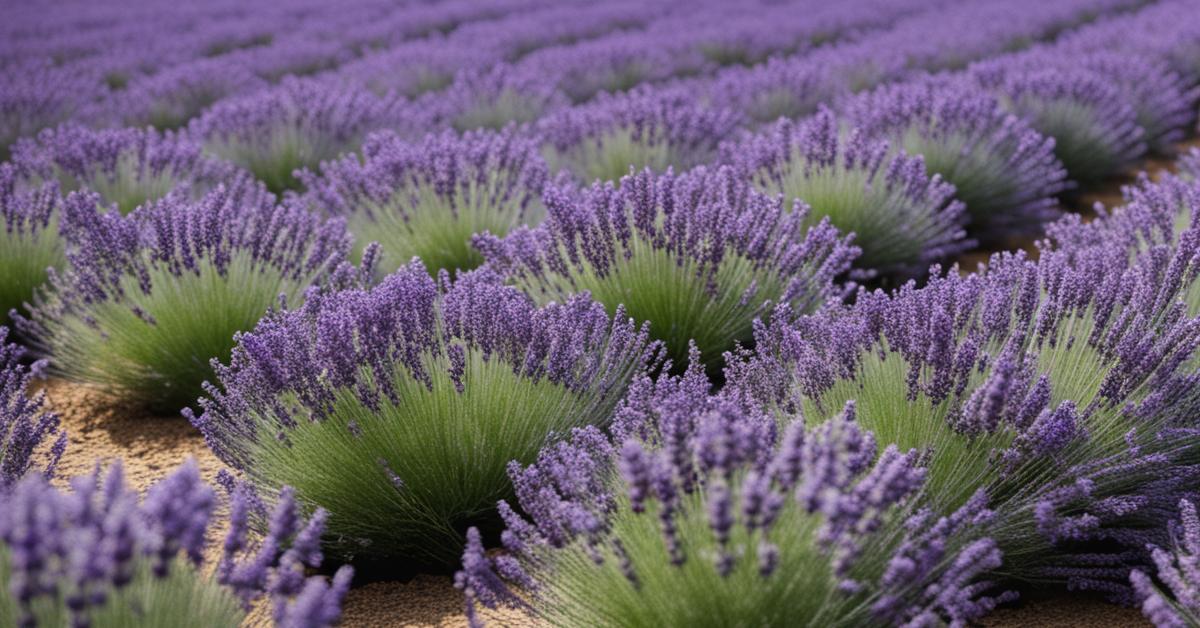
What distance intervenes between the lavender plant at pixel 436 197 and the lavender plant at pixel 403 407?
149cm

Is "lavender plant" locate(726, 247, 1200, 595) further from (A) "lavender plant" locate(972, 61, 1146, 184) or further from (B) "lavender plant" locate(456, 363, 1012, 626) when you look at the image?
(A) "lavender plant" locate(972, 61, 1146, 184)

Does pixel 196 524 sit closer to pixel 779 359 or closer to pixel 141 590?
pixel 141 590

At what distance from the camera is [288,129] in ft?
18.4

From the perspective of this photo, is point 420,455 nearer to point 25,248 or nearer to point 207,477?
point 207,477

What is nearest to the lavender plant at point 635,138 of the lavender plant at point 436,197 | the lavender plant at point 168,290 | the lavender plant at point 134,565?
the lavender plant at point 436,197

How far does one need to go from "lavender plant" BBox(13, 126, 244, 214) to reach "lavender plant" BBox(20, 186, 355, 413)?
128 centimetres

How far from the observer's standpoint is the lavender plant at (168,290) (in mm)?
3037

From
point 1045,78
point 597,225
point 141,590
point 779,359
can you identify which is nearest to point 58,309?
point 597,225

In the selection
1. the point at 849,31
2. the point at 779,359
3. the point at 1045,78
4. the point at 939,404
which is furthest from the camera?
the point at 849,31

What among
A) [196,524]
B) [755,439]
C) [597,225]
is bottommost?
[196,524]

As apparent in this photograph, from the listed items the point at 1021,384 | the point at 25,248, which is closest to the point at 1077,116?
the point at 1021,384

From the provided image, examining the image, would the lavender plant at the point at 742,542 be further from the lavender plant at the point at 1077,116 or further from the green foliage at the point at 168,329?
the lavender plant at the point at 1077,116

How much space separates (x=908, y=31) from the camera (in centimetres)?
1052

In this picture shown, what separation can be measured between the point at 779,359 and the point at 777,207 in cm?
78
